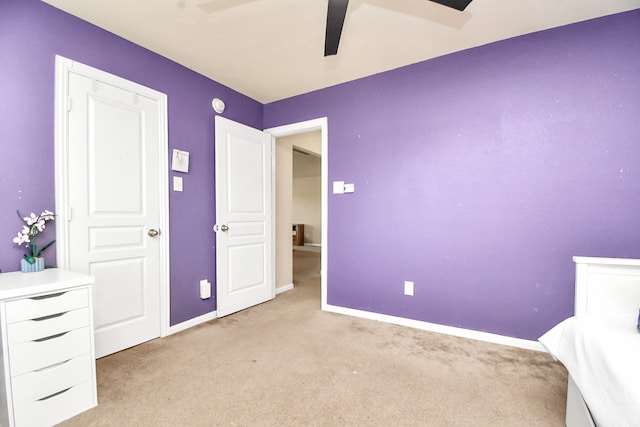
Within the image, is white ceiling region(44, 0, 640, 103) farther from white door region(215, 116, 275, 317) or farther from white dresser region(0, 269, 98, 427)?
white dresser region(0, 269, 98, 427)

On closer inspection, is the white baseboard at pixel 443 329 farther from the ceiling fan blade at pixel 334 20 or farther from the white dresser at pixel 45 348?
the ceiling fan blade at pixel 334 20

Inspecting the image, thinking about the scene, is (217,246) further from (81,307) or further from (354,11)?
(354,11)

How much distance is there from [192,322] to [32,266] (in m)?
1.31

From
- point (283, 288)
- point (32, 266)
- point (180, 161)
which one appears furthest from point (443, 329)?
point (32, 266)

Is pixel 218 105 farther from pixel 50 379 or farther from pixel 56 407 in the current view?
pixel 56 407

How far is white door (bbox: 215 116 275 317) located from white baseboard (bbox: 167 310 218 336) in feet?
0.22

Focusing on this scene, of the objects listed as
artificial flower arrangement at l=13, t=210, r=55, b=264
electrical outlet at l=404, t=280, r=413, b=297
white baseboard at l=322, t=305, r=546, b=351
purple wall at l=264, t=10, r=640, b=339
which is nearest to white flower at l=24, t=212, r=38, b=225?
artificial flower arrangement at l=13, t=210, r=55, b=264

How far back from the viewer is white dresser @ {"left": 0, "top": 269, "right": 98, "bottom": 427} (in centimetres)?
123

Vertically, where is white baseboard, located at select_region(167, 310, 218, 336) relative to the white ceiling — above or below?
below

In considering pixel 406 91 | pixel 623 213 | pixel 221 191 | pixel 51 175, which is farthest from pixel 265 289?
pixel 623 213

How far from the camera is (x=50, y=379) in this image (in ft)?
4.39

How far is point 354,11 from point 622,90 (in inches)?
75.3

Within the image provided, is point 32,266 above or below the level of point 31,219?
below

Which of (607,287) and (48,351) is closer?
(48,351)
